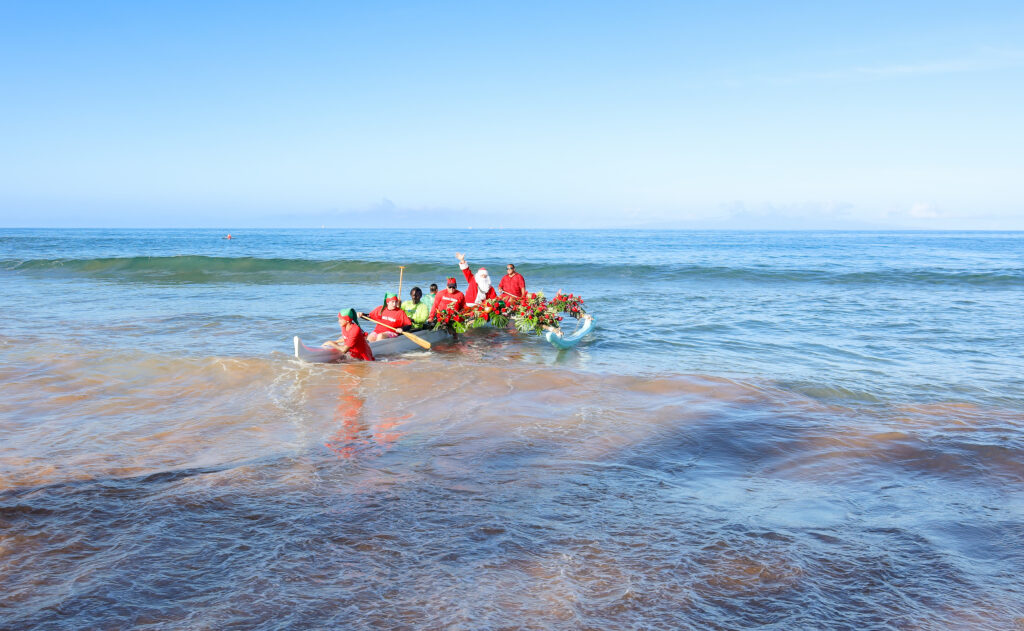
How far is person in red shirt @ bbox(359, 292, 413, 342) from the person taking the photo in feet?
47.9

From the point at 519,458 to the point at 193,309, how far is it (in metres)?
17.3

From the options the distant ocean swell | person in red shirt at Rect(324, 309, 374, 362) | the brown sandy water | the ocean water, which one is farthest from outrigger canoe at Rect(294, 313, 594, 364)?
the distant ocean swell

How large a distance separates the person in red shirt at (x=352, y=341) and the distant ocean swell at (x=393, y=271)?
2114cm

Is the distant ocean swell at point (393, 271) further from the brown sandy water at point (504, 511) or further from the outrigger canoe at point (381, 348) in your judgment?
the brown sandy water at point (504, 511)

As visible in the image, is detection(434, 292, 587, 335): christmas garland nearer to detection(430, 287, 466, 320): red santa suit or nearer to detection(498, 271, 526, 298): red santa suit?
detection(430, 287, 466, 320): red santa suit

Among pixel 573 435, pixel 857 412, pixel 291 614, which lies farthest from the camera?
pixel 857 412

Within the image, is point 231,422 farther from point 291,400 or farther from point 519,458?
point 519,458

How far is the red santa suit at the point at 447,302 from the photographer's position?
16016mm

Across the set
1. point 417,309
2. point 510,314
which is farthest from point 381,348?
point 510,314

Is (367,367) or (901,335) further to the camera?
(901,335)

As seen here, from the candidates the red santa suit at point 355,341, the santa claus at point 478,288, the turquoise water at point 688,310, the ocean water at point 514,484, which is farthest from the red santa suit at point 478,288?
the red santa suit at point 355,341

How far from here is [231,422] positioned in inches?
358

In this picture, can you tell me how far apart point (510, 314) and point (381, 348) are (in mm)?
4206

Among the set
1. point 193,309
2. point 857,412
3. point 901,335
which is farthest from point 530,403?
point 193,309
